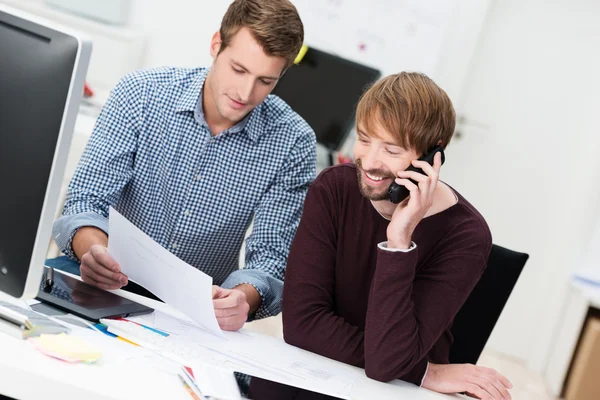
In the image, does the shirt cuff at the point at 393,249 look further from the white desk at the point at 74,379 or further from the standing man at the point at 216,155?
the white desk at the point at 74,379

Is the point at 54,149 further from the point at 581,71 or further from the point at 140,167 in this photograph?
the point at 581,71

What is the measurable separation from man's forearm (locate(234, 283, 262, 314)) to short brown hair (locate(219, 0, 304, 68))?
1.71 ft

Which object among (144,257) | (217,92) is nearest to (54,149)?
(144,257)

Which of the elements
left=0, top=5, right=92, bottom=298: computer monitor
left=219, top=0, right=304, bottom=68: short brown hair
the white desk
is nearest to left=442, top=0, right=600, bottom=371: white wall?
left=219, top=0, right=304, bottom=68: short brown hair

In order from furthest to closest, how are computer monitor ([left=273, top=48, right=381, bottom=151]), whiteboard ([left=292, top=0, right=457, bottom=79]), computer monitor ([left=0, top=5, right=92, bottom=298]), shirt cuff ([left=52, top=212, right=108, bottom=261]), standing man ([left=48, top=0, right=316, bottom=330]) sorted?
whiteboard ([left=292, top=0, right=457, bottom=79]) < computer monitor ([left=273, top=48, right=381, bottom=151]) < standing man ([left=48, top=0, right=316, bottom=330]) < shirt cuff ([left=52, top=212, right=108, bottom=261]) < computer monitor ([left=0, top=5, right=92, bottom=298])

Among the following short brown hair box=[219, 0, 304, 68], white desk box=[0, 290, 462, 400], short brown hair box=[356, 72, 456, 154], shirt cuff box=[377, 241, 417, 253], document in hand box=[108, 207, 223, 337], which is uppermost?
short brown hair box=[219, 0, 304, 68]

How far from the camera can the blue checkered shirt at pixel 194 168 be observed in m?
1.96

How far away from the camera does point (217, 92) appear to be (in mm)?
1918

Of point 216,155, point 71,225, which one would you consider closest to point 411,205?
point 216,155

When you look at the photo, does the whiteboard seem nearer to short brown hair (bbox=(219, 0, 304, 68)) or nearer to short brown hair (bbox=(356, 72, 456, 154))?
short brown hair (bbox=(219, 0, 304, 68))

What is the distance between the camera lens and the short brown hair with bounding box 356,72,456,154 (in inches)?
64.8

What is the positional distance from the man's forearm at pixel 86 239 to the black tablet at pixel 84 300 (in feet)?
0.44

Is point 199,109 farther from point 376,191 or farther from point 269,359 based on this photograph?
point 269,359

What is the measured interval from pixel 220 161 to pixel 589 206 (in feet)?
8.97
